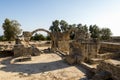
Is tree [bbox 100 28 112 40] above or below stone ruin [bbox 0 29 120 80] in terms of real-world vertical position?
above

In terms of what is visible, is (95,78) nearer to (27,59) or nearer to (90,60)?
(90,60)

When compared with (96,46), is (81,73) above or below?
below

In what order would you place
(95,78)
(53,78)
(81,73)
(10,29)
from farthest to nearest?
(10,29) → (81,73) → (53,78) → (95,78)

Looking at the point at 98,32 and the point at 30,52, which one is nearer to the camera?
the point at 30,52

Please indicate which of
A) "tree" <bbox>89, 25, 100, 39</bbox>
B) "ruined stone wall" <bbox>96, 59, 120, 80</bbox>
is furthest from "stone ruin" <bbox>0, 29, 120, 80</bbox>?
"tree" <bbox>89, 25, 100, 39</bbox>

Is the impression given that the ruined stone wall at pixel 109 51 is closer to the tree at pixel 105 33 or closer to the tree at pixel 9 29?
the tree at pixel 105 33

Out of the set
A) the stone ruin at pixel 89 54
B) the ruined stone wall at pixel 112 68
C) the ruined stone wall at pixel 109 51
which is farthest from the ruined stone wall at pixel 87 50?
the ruined stone wall at pixel 112 68

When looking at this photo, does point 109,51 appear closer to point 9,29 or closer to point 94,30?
point 94,30

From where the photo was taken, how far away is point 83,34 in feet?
55.2

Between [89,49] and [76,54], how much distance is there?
1201 millimetres

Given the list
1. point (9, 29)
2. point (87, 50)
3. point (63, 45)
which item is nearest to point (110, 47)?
point (63, 45)

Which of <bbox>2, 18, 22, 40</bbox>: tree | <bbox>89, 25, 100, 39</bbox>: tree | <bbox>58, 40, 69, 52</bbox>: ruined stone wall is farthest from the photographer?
<bbox>89, 25, 100, 39</bbox>: tree

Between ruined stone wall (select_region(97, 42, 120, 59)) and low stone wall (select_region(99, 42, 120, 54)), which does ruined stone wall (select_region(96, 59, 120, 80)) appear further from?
low stone wall (select_region(99, 42, 120, 54))

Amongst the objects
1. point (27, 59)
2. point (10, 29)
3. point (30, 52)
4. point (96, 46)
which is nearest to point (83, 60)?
point (96, 46)
